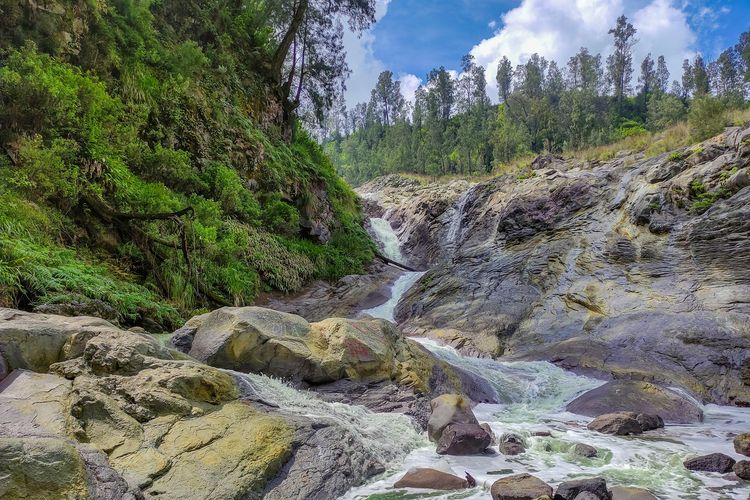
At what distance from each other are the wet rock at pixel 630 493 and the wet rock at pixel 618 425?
2.11m

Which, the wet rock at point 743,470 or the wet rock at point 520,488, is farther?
the wet rock at point 743,470

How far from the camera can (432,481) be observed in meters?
4.41

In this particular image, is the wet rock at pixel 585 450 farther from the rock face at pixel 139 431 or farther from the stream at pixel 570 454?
the rock face at pixel 139 431

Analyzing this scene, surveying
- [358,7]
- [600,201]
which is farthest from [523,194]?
[358,7]

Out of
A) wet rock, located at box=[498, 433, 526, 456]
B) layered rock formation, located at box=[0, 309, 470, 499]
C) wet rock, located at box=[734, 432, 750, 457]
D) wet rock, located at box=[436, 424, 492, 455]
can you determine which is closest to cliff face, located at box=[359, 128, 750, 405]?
wet rock, located at box=[734, 432, 750, 457]

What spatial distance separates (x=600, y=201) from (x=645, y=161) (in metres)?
3.37

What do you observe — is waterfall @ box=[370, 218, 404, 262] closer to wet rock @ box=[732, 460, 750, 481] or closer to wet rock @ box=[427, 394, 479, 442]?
wet rock @ box=[427, 394, 479, 442]

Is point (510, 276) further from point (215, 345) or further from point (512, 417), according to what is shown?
point (215, 345)

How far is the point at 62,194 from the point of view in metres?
8.65

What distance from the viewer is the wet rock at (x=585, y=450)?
5211mm

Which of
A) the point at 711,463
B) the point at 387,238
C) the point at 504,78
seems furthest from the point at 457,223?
the point at 504,78

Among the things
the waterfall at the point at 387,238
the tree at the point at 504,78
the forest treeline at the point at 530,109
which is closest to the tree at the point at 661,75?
the forest treeline at the point at 530,109

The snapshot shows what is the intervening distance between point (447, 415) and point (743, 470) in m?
3.03

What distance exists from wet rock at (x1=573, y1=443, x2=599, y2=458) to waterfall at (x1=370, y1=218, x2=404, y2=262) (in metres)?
19.5
